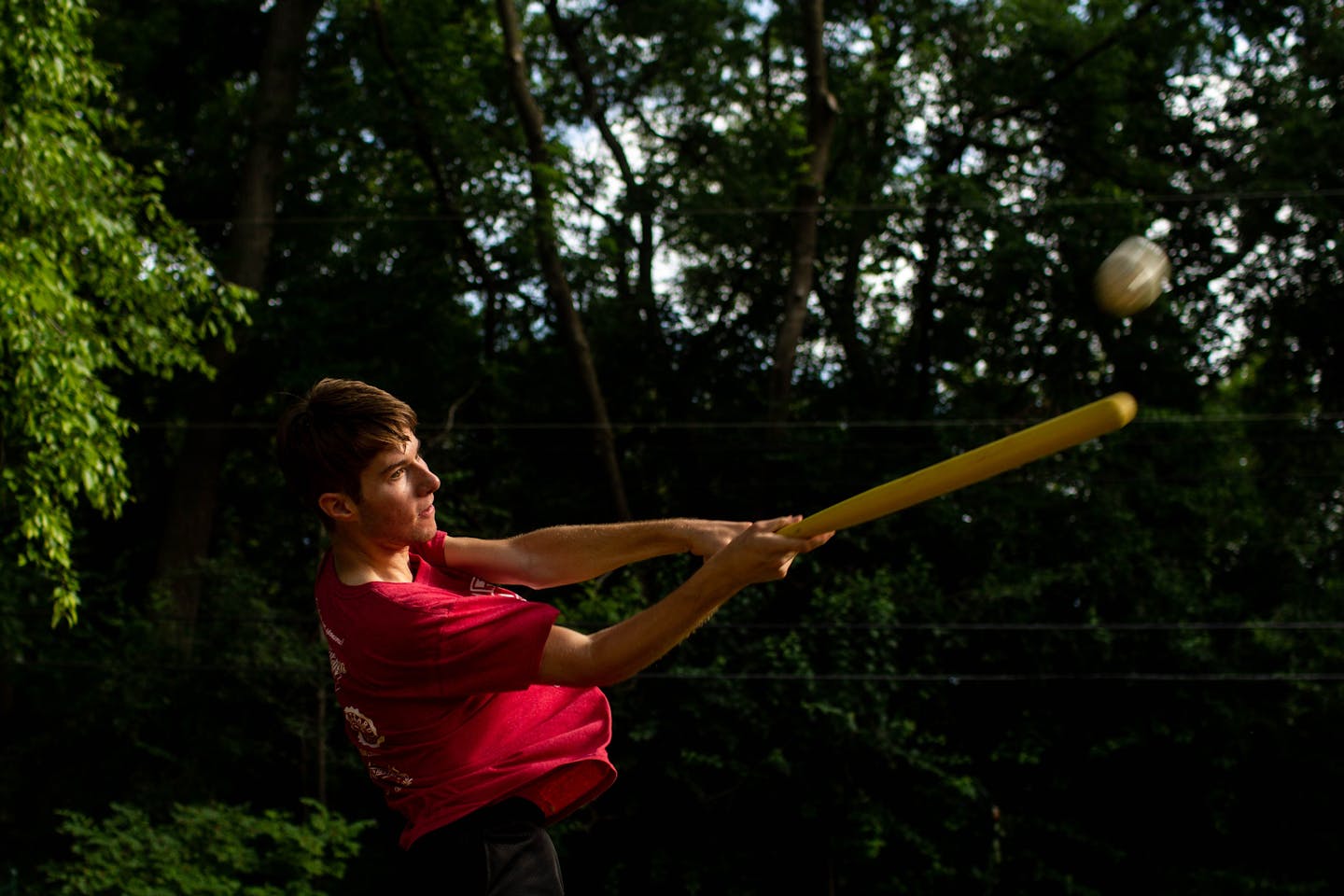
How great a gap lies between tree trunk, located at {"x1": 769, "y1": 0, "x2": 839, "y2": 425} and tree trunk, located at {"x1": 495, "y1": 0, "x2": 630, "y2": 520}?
214 centimetres

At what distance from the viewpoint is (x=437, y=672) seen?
8.22ft

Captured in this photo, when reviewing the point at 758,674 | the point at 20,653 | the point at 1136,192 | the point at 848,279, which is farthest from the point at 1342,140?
the point at 20,653

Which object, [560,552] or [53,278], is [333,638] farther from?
[53,278]

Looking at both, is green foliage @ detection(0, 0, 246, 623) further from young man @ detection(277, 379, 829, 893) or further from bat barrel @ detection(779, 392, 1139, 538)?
bat barrel @ detection(779, 392, 1139, 538)

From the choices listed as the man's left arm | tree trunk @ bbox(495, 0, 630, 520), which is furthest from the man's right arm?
tree trunk @ bbox(495, 0, 630, 520)

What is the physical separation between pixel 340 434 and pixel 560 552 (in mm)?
597

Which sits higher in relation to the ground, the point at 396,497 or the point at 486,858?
the point at 396,497

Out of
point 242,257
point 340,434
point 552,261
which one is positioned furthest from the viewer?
point 242,257

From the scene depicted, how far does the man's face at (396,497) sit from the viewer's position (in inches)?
104

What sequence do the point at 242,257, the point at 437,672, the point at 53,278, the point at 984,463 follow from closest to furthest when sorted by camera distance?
the point at 984,463 → the point at 437,672 → the point at 53,278 → the point at 242,257

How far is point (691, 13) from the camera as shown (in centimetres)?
1867

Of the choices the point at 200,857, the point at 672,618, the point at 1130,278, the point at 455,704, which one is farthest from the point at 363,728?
the point at 200,857

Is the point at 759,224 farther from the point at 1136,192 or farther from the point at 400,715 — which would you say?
the point at 400,715

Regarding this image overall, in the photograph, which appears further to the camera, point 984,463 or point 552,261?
point 552,261
